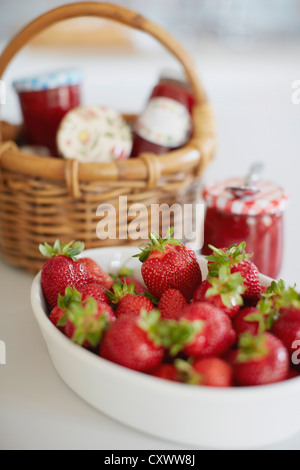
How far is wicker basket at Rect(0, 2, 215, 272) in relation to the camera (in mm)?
752

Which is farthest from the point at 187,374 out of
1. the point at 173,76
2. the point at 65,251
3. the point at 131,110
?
the point at 131,110

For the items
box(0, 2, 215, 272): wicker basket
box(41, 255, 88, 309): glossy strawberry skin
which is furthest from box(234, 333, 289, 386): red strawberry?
box(0, 2, 215, 272): wicker basket

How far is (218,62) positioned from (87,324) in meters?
1.84

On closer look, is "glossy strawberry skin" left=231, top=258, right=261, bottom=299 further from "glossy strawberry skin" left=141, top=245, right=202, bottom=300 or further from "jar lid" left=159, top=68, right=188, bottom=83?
"jar lid" left=159, top=68, right=188, bottom=83

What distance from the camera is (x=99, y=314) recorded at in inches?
20.2

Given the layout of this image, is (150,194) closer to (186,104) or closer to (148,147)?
(148,147)

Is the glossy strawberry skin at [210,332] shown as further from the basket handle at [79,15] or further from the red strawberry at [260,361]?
the basket handle at [79,15]

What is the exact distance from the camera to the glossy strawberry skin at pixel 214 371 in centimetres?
45

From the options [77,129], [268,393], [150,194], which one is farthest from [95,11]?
[268,393]

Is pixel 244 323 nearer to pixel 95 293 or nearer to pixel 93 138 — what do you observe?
pixel 95 293

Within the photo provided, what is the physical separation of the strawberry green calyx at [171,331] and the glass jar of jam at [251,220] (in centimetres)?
32

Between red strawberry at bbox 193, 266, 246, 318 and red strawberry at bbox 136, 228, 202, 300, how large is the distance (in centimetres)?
7

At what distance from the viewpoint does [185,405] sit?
44cm
